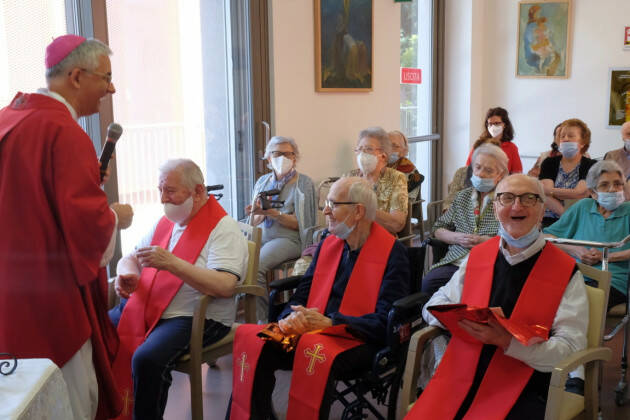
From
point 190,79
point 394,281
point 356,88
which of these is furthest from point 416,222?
point 394,281

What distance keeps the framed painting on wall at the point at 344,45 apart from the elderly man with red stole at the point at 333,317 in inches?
103

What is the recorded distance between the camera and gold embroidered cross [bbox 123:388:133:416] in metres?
2.78

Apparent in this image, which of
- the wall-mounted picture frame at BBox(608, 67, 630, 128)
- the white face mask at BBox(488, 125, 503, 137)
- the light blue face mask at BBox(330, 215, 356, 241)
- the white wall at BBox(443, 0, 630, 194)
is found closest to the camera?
the light blue face mask at BBox(330, 215, 356, 241)

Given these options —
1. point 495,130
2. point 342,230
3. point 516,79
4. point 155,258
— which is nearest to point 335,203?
point 342,230

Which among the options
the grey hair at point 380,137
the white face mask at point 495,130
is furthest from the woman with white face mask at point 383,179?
the white face mask at point 495,130

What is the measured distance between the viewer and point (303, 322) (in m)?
2.69

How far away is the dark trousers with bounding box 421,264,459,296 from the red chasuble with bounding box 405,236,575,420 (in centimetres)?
113

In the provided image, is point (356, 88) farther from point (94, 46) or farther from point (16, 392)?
point (16, 392)

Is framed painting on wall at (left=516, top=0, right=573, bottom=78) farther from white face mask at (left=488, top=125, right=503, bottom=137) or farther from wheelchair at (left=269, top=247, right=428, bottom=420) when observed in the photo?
wheelchair at (left=269, top=247, right=428, bottom=420)

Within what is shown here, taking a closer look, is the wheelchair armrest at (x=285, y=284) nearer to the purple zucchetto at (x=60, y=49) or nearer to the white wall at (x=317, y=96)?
the purple zucchetto at (x=60, y=49)

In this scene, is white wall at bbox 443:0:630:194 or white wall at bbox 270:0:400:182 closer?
white wall at bbox 270:0:400:182

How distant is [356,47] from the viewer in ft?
18.9

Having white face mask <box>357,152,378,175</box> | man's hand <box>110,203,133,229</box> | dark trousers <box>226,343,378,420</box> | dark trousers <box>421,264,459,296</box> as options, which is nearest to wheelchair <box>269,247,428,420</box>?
dark trousers <box>226,343,378,420</box>

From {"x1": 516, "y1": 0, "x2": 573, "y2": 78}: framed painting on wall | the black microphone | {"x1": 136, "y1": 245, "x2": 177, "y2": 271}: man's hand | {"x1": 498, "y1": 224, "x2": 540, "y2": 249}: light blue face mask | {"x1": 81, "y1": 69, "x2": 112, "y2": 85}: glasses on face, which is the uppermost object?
{"x1": 516, "y1": 0, "x2": 573, "y2": 78}: framed painting on wall
